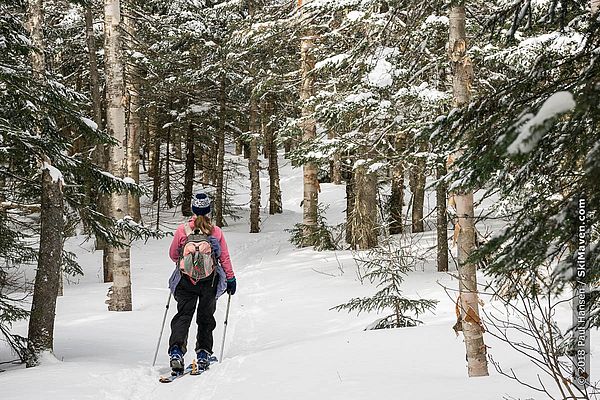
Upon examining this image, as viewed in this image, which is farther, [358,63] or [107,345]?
[358,63]

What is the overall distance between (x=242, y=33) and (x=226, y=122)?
36.3 feet

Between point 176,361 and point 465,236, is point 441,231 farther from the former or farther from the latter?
point 176,361

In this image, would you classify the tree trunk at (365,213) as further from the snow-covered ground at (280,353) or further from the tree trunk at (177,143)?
the tree trunk at (177,143)

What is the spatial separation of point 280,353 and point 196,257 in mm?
1578

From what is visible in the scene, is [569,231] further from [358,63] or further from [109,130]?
[109,130]

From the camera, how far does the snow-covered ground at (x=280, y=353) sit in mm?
5824

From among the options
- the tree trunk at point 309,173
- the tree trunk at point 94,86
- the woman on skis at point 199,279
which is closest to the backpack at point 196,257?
the woman on skis at point 199,279

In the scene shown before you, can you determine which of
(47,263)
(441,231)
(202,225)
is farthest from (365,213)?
(47,263)

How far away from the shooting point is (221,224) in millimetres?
26516

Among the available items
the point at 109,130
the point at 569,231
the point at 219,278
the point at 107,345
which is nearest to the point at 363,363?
the point at 219,278

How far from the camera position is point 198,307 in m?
7.74

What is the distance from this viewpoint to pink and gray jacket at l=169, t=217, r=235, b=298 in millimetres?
7672

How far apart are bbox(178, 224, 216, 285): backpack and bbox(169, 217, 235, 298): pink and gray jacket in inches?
2.6

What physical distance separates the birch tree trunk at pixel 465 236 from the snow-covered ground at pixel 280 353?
0.28m
